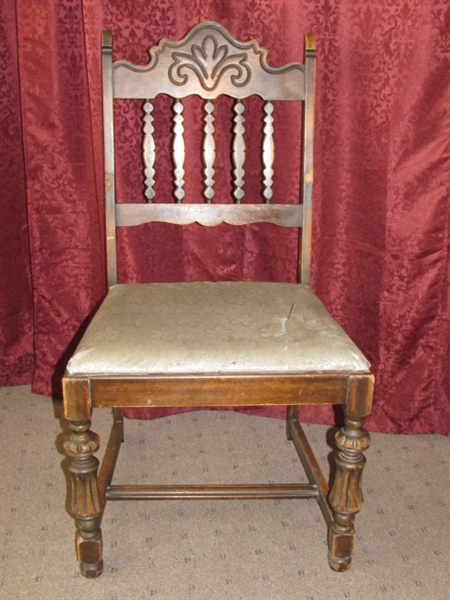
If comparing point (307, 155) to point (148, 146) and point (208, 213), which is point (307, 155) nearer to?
point (208, 213)

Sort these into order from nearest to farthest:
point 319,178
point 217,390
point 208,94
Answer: point 217,390 < point 208,94 < point 319,178

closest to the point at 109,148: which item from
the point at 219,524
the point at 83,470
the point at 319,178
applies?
the point at 319,178

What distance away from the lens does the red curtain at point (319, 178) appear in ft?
5.14

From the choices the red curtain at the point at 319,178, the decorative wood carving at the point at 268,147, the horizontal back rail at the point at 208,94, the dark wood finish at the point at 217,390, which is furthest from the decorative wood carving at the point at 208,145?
the dark wood finish at the point at 217,390

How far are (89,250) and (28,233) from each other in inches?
8.9

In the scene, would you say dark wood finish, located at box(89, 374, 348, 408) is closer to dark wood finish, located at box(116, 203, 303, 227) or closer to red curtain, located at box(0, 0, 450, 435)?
dark wood finish, located at box(116, 203, 303, 227)

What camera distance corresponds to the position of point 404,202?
164 cm

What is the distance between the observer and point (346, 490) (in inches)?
47.5

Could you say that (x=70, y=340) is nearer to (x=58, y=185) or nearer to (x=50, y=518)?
(x=58, y=185)

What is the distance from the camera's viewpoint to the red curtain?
61.7 inches

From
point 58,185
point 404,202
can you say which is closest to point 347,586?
point 404,202

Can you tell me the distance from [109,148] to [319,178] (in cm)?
56

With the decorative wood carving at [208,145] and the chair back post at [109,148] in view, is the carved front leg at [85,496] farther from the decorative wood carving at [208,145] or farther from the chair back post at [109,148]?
the decorative wood carving at [208,145]

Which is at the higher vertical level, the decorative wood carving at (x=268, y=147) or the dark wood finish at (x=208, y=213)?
the decorative wood carving at (x=268, y=147)
